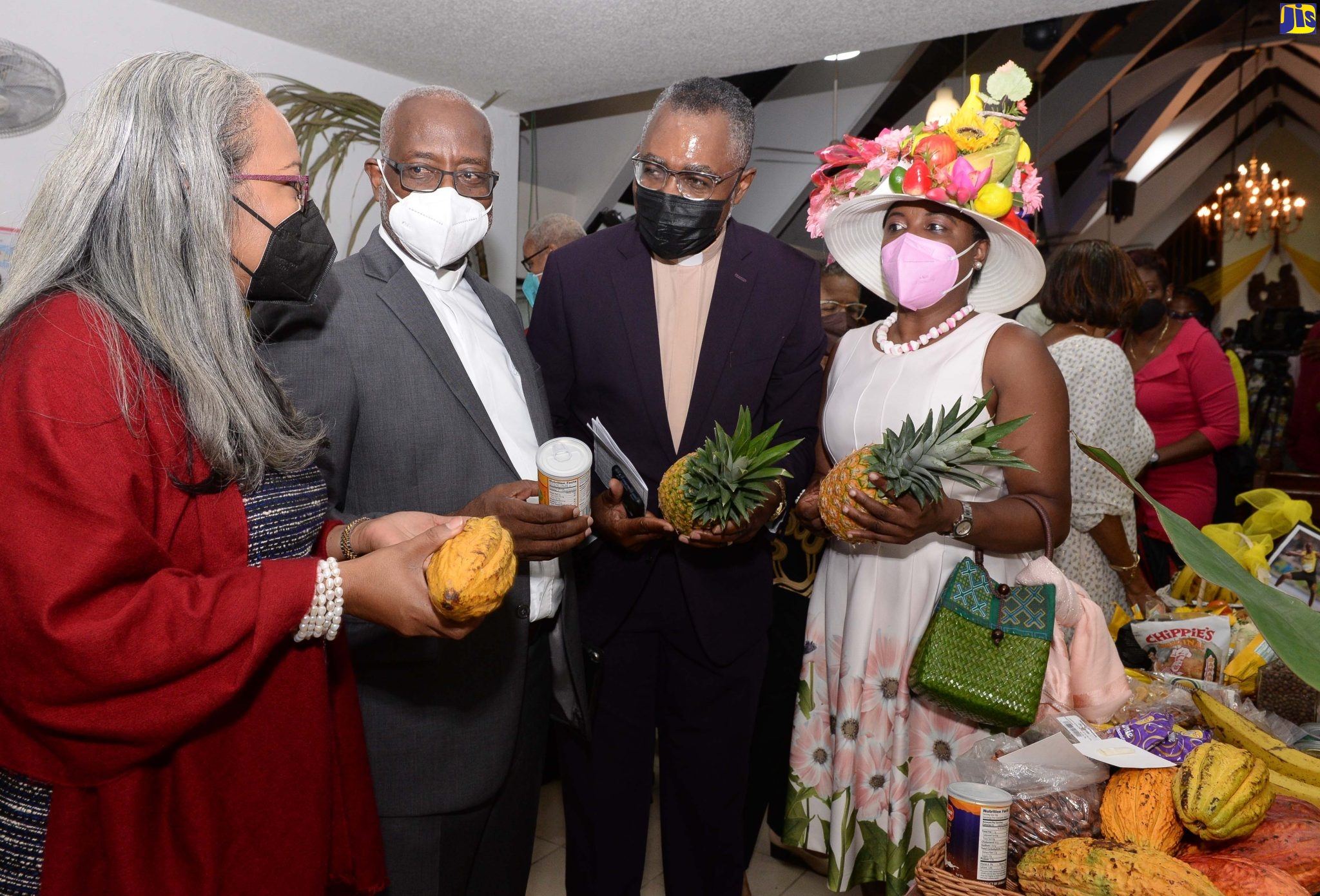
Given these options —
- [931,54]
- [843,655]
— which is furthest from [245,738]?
[931,54]

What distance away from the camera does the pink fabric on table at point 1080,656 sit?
5.92ft

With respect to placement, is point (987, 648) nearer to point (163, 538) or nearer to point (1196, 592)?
point (1196, 592)

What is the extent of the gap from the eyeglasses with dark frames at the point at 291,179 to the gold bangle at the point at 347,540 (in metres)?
0.53

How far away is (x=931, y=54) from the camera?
5.61 m

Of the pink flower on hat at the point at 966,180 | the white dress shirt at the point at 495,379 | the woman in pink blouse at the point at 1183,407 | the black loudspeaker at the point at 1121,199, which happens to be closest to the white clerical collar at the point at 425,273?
the white dress shirt at the point at 495,379

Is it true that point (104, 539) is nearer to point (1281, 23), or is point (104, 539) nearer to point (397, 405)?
point (397, 405)

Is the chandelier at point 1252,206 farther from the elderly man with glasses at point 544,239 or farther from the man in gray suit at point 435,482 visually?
the man in gray suit at point 435,482

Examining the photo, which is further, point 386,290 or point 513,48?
point 513,48

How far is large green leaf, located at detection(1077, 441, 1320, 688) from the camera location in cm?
66

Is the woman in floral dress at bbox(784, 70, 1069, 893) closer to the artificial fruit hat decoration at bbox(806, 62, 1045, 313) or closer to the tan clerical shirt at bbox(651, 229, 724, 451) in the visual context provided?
the artificial fruit hat decoration at bbox(806, 62, 1045, 313)

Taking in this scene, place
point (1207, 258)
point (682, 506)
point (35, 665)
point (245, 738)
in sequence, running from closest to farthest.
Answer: point (35, 665), point (245, 738), point (682, 506), point (1207, 258)

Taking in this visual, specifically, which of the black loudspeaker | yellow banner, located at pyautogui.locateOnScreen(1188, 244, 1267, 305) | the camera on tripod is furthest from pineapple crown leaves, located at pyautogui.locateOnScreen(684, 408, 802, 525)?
yellow banner, located at pyautogui.locateOnScreen(1188, 244, 1267, 305)

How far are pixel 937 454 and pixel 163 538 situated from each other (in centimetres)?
139

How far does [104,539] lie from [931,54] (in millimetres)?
5833
